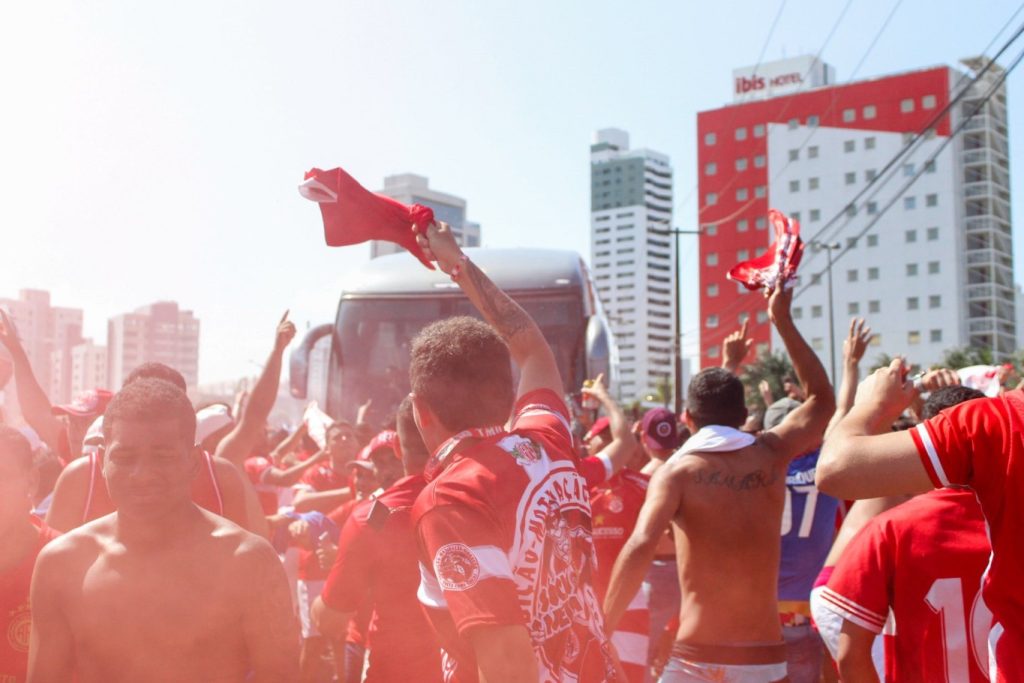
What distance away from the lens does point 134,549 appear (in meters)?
2.86

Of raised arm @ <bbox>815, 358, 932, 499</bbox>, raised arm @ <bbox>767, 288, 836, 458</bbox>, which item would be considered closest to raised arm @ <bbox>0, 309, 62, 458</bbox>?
raised arm @ <bbox>767, 288, 836, 458</bbox>

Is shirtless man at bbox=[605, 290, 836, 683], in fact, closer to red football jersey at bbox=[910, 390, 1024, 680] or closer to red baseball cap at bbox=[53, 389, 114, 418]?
red football jersey at bbox=[910, 390, 1024, 680]

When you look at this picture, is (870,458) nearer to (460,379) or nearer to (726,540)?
(460,379)

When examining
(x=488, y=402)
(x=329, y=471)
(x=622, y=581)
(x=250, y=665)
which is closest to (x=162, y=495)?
(x=250, y=665)

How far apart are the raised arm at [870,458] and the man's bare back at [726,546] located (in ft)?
5.98

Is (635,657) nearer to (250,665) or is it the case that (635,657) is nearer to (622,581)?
(622,581)

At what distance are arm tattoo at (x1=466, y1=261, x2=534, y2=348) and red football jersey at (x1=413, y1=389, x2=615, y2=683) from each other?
519 mm

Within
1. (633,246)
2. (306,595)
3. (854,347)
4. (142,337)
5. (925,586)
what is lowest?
(306,595)

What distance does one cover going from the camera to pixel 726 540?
439 cm

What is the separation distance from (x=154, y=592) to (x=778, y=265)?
107 inches

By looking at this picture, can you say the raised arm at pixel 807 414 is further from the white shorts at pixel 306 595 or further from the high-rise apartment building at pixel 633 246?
the high-rise apartment building at pixel 633 246

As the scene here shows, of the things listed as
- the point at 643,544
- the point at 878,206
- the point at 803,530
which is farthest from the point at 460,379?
the point at 878,206

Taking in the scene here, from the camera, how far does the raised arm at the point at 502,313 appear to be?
297cm

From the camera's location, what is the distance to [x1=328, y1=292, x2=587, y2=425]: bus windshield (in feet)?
36.3
